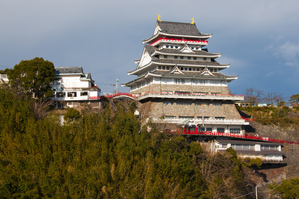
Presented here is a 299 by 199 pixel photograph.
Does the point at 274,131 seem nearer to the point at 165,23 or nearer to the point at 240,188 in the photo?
the point at 240,188

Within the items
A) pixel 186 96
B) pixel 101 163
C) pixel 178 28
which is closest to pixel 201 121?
pixel 186 96

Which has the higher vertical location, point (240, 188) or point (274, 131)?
point (274, 131)

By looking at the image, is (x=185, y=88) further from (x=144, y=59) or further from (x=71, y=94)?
(x=71, y=94)

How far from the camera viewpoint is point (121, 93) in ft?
150

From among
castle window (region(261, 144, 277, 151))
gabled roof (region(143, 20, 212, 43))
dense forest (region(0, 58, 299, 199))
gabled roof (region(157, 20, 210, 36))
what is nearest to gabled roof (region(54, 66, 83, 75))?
dense forest (region(0, 58, 299, 199))

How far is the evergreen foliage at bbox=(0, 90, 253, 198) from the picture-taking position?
23672 mm

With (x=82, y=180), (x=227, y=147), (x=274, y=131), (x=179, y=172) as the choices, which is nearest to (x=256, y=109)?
(x=274, y=131)

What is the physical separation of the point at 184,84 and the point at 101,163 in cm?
2233

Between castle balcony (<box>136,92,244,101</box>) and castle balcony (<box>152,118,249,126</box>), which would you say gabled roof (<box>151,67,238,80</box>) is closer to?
castle balcony (<box>136,92,244,101</box>)

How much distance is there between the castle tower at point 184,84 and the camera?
136 ft

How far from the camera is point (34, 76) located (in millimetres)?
40156

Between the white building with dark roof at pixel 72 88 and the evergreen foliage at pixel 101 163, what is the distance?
11.6 meters

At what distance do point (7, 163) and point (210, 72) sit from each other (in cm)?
3038

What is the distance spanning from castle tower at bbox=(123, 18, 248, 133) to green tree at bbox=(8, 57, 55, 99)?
1278cm
